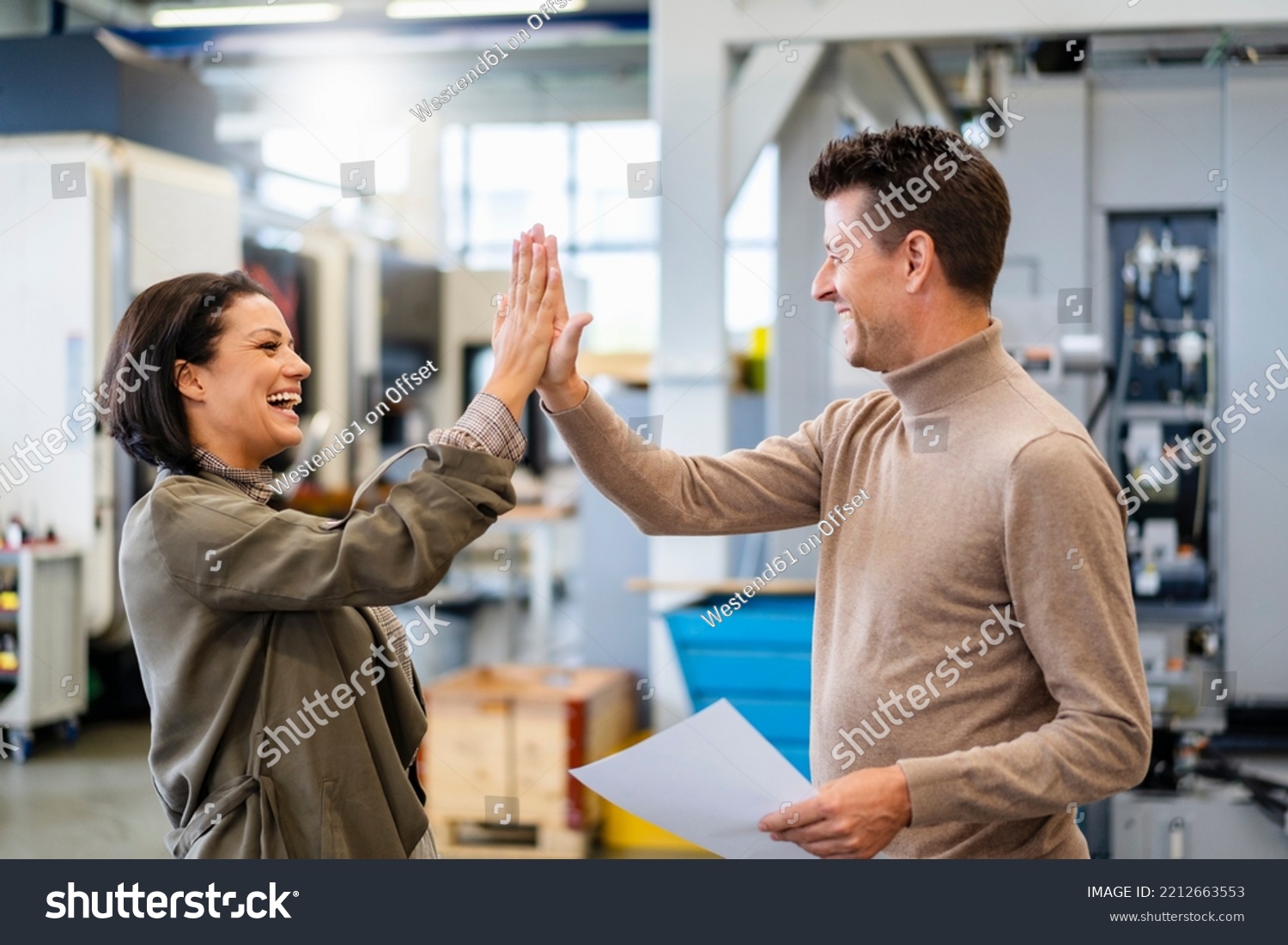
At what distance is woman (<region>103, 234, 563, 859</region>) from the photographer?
1.35 m

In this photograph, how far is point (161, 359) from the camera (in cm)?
148

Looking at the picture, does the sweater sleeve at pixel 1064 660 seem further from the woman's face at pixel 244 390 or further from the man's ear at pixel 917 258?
the woman's face at pixel 244 390

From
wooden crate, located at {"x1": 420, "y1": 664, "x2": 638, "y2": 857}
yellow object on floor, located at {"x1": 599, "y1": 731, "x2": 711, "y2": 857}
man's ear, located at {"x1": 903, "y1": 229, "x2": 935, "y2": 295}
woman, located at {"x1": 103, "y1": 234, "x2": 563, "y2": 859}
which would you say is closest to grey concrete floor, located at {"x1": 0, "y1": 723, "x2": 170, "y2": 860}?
wooden crate, located at {"x1": 420, "y1": 664, "x2": 638, "y2": 857}

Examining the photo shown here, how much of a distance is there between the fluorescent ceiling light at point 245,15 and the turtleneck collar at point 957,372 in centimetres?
569

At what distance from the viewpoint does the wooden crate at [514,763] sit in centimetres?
411

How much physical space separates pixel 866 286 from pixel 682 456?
1.21 feet

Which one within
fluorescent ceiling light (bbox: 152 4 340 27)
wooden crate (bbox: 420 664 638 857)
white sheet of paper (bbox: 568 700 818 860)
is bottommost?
wooden crate (bbox: 420 664 638 857)

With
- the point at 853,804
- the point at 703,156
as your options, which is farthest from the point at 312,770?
the point at 703,156

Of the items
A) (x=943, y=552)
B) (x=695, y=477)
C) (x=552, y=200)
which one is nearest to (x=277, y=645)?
(x=695, y=477)

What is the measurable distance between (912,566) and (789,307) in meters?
3.06

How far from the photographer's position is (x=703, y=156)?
13.4 feet

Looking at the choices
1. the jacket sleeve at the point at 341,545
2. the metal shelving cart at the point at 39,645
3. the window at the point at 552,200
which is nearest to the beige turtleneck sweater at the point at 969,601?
the jacket sleeve at the point at 341,545

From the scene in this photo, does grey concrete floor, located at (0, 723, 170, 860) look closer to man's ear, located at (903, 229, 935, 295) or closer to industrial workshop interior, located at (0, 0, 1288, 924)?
industrial workshop interior, located at (0, 0, 1288, 924)

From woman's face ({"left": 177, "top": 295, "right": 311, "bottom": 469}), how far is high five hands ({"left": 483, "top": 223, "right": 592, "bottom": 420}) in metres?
0.28
